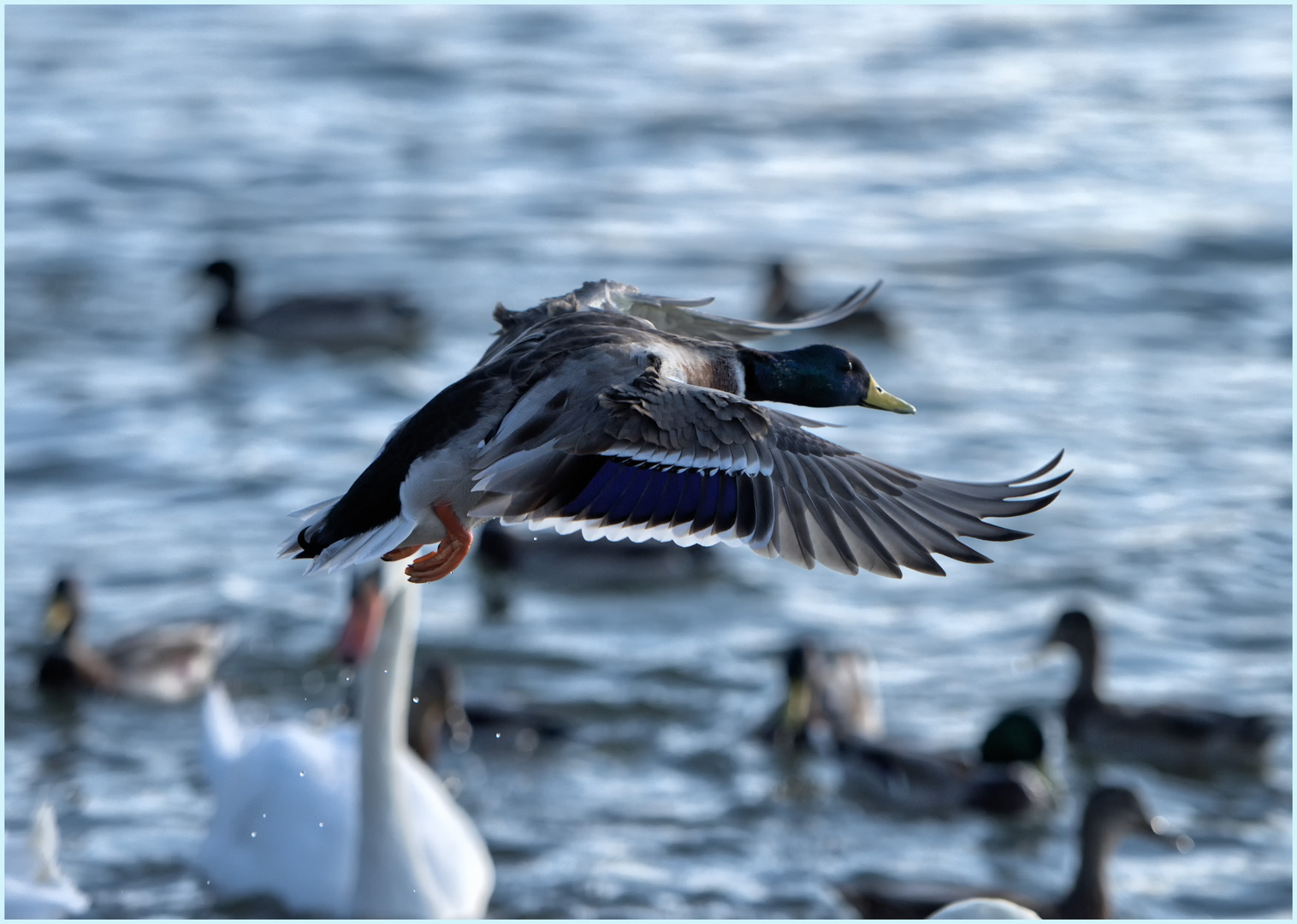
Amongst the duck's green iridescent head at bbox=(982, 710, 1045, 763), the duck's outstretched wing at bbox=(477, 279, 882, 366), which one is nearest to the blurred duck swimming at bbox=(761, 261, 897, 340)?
the duck's green iridescent head at bbox=(982, 710, 1045, 763)

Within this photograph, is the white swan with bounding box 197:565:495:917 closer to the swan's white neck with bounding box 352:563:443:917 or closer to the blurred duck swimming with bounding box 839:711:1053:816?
the swan's white neck with bounding box 352:563:443:917

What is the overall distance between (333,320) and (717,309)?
108 inches

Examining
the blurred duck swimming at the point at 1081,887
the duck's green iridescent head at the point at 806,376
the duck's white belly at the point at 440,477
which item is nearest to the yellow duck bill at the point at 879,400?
the duck's green iridescent head at the point at 806,376

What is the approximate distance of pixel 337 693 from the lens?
8.70 m

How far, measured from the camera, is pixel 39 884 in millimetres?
5949

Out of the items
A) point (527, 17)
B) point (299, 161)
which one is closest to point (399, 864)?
point (299, 161)

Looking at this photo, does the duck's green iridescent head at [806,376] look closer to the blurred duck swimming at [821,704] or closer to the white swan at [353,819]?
the white swan at [353,819]

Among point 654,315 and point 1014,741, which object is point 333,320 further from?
point 654,315

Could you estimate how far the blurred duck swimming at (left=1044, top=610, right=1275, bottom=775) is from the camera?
8016 millimetres

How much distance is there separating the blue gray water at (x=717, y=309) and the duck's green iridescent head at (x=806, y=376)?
3.14m

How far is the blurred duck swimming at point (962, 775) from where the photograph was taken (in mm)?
7660

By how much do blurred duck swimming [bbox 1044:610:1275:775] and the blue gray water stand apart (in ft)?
0.44

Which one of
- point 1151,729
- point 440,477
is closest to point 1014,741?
point 1151,729

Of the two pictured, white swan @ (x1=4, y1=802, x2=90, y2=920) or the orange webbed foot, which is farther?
white swan @ (x1=4, y1=802, x2=90, y2=920)
